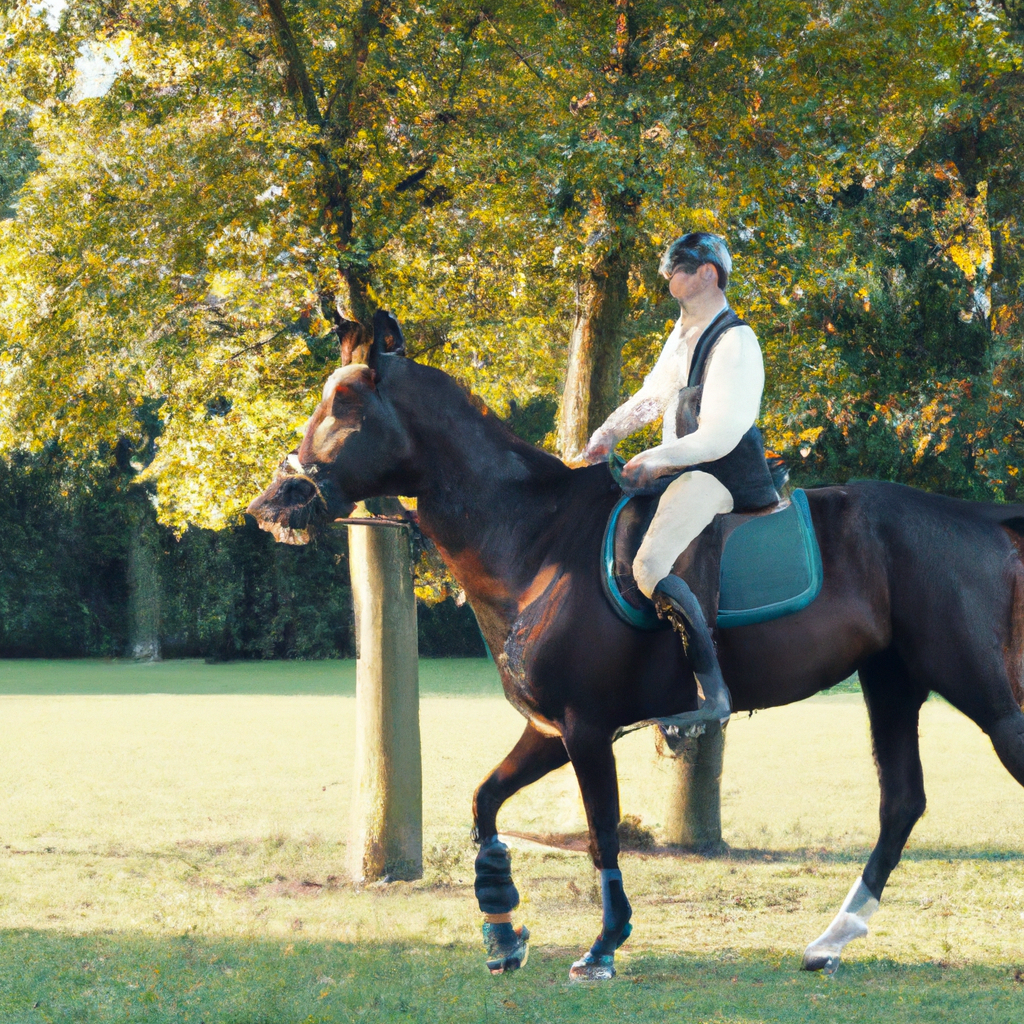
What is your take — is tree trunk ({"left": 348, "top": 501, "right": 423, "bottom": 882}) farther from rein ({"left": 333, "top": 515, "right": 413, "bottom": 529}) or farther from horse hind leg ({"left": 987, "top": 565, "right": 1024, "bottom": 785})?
horse hind leg ({"left": 987, "top": 565, "right": 1024, "bottom": 785})

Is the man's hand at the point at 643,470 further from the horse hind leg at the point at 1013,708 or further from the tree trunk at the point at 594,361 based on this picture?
the tree trunk at the point at 594,361

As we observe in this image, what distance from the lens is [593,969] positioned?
16.1 feet

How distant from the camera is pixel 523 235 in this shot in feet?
26.4

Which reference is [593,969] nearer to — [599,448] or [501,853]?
[501,853]

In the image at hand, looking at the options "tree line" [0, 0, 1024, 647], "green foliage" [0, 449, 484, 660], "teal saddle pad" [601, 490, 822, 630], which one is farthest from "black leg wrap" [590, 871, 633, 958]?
"green foliage" [0, 449, 484, 660]

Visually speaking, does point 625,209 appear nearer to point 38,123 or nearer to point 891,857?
point 38,123

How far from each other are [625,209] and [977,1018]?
5.21m

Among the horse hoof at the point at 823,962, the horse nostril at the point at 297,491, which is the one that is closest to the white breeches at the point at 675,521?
the horse nostril at the point at 297,491

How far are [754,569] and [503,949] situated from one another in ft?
6.32

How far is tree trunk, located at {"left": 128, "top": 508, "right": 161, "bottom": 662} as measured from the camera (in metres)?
28.3

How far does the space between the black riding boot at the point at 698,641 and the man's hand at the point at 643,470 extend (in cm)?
41

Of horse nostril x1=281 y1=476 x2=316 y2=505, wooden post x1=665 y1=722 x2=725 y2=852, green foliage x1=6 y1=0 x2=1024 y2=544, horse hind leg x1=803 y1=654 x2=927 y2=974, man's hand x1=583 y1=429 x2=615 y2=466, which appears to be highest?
green foliage x1=6 y1=0 x2=1024 y2=544

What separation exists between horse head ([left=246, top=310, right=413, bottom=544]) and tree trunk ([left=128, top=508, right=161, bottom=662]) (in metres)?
23.7

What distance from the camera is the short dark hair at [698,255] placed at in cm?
500
